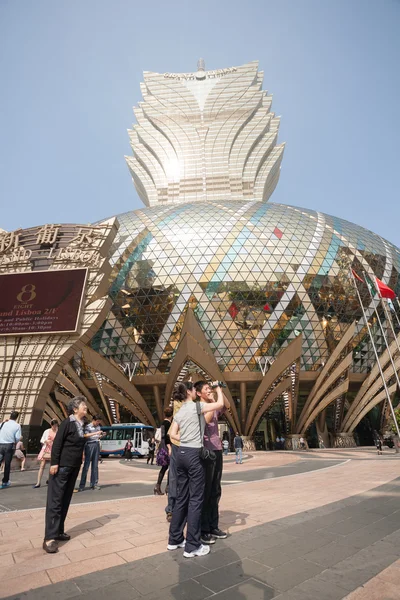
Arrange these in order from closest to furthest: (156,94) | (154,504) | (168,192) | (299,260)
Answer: (154,504)
(299,260)
(168,192)
(156,94)

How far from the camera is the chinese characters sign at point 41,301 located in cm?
1781

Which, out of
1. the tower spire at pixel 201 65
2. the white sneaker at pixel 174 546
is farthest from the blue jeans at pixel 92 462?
the tower spire at pixel 201 65

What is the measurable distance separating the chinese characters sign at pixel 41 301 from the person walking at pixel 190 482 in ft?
47.5

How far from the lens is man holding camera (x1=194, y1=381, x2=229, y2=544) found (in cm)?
436

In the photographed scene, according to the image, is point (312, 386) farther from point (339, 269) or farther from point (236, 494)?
point (236, 494)

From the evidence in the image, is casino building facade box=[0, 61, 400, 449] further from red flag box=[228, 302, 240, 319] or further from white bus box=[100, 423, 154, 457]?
white bus box=[100, 423, 154, 457]

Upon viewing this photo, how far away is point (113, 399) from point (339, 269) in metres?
25.4

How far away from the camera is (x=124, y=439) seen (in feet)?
85.2

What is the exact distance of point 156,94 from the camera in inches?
2496

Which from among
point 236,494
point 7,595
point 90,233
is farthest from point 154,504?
point 90,233

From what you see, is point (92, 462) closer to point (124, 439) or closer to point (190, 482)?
point (190, 482)

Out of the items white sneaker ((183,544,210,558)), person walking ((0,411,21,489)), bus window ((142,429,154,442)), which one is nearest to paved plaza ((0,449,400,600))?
white sneaker ((183,544,210,558))

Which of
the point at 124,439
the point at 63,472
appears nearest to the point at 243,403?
the point at 124,439

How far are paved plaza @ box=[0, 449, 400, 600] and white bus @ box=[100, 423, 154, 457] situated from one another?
65.1ft
